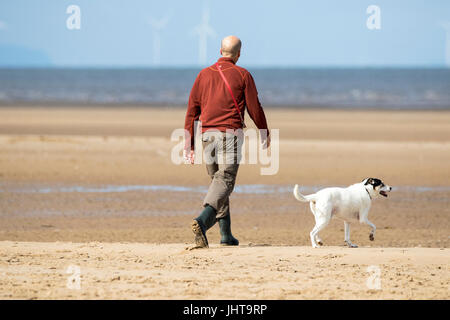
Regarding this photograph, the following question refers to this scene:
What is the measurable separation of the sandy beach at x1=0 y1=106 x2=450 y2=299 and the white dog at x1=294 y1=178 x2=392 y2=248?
33 centimetres

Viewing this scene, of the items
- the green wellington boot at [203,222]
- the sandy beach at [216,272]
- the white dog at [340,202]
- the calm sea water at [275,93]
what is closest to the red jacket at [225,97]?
the green wellington boot at [203,222]

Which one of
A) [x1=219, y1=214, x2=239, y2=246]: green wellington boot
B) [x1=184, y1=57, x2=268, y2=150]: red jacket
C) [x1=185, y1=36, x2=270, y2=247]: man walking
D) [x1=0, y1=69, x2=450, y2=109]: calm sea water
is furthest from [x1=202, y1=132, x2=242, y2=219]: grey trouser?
[x1=0, y1=69, x2=450, y2=109]: calm sea water

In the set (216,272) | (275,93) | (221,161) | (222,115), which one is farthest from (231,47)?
(275,93)

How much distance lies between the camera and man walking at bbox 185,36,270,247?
7047 millimetres

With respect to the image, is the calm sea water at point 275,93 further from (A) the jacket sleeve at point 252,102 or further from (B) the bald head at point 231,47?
(A) the jacket sleeve at point 252,102

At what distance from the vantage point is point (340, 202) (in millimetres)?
7477

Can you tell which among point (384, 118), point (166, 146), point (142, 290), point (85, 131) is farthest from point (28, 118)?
point (142, 290)

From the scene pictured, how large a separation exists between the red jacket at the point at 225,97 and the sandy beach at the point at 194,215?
4.17ft

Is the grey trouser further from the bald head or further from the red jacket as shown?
the bald head

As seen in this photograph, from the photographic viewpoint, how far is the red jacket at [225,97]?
23.1 feet

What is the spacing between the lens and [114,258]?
7.07 meters

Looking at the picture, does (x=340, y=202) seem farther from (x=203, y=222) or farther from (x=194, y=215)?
(x=194, y=215)

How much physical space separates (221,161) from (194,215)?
409 centimetres
